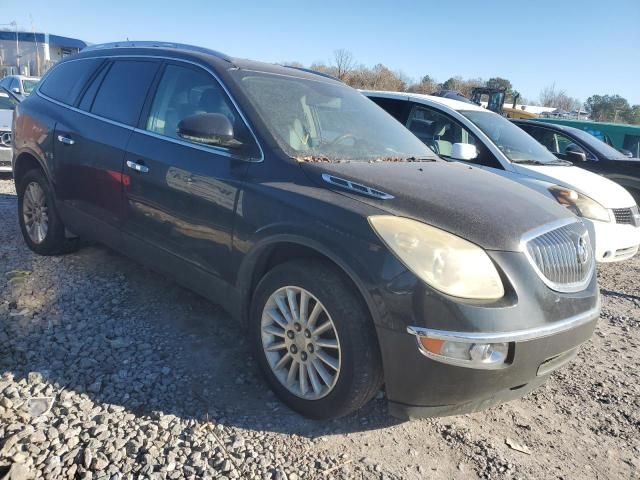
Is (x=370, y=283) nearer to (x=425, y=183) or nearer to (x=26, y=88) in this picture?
(x=425, y=183)

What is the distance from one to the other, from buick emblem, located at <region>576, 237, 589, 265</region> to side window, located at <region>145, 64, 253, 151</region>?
206cm

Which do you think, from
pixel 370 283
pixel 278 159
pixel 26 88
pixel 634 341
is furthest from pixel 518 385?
pixel 26 88

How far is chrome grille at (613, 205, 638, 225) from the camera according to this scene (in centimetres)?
575

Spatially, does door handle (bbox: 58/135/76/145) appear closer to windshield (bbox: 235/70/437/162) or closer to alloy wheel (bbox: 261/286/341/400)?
windshield (bbox: 235/70/437/162)

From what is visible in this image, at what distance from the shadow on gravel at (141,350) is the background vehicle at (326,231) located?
0.30 metres

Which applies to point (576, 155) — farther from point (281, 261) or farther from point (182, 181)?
point (182, 181)

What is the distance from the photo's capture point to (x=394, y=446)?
104 inches

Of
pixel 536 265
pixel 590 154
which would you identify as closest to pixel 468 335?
pixel 536 265

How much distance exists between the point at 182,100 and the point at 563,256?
2553mm

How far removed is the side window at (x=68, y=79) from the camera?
173 inches

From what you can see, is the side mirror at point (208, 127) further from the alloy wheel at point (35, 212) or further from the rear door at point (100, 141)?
the alloy wheel at point (35, 212)

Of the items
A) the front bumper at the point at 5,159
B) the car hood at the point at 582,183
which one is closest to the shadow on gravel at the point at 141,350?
the car hood at the point at 582,183

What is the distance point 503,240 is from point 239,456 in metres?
1.60

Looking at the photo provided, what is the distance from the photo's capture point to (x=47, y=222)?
A: 4625mm
